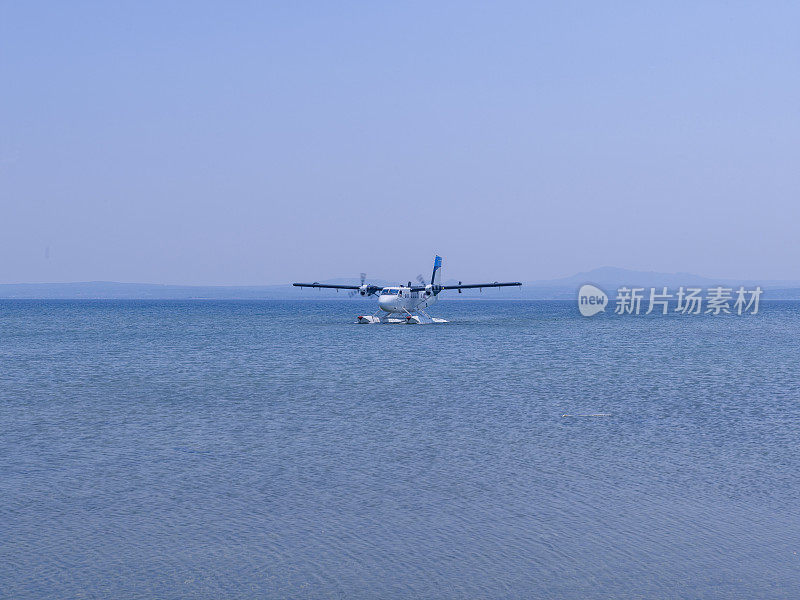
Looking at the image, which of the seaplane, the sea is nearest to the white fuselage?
the seaplane

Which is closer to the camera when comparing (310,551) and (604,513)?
(310,551)

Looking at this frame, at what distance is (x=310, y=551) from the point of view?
457 inches

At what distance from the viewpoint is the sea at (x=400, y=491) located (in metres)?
10.5

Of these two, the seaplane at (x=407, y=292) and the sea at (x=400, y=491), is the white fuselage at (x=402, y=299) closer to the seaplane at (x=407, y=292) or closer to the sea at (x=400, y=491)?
the seaplane at (x=407, y=292)

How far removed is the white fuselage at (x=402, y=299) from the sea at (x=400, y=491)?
5737 cm

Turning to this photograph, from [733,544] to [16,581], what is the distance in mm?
9983

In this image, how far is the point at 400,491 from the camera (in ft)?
50.3

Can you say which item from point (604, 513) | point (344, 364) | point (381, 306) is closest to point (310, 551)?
point (604, 513)

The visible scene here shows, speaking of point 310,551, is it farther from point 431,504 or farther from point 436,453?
point 436,453

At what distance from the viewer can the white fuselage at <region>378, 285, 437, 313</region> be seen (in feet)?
305

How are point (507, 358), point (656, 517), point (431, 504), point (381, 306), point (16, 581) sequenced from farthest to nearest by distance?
point (381, 306)
point (507, 358)
point (431, 504)
point (656, 517)
point (16, 581)

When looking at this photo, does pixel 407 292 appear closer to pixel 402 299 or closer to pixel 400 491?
pixel 402 299

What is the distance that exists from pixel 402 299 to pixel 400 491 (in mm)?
78754

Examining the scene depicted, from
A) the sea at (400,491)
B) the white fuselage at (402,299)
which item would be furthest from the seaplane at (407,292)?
the sea at (400,491)
